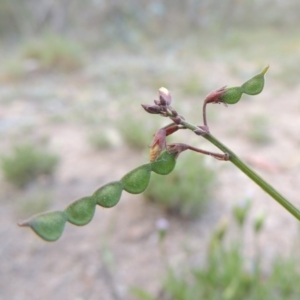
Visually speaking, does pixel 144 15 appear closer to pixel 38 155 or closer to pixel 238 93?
pixel 38 155

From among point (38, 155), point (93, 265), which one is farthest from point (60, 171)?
point (93, 265)

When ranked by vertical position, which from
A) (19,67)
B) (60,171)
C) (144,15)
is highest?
(144,15)

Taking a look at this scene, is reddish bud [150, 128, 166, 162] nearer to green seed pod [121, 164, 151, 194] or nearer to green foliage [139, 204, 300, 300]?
green seed pod [121, 164, 151, 194]

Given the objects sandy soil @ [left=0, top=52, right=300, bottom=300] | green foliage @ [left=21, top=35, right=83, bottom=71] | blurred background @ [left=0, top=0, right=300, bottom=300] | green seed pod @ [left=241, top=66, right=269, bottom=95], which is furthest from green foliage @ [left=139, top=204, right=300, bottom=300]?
green foliage @ [left=21, top=35, right=83, bottom=71]

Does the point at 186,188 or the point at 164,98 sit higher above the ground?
the point at 186,188

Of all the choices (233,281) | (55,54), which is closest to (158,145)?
(233,281)

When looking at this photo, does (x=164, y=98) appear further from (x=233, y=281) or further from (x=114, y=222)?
(x=114, y=222)
